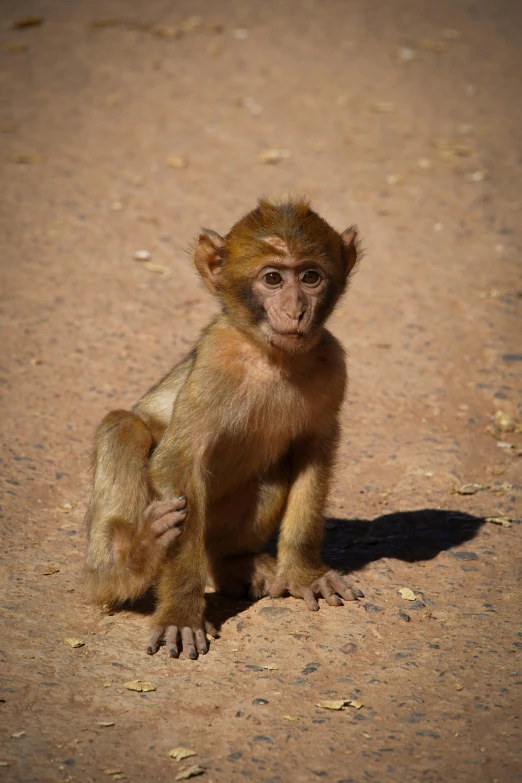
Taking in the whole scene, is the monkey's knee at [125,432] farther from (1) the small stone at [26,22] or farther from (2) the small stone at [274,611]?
(1) the small stone at [26,22]

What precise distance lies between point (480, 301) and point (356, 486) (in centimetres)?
301

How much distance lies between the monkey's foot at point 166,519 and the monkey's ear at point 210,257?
3.59 feet

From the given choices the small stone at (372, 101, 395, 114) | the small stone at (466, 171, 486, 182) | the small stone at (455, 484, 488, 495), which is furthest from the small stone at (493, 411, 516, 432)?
the small stone at (372, 101, 395, 114)

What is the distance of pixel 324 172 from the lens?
11070 mm

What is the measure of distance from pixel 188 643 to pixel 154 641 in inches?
6.5

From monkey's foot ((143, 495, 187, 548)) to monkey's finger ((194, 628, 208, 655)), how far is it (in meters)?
0.45

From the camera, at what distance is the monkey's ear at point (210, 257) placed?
4.85 m

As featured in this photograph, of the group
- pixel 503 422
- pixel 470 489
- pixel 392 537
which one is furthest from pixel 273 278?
pixel 503 422

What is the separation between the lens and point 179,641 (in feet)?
15.3

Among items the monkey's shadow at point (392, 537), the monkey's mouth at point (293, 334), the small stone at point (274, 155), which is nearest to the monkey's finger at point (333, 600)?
the monkey's shadow at point (392, 537)

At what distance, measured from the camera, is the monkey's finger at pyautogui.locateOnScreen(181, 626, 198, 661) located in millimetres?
4562

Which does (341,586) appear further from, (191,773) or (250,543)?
(191,773)

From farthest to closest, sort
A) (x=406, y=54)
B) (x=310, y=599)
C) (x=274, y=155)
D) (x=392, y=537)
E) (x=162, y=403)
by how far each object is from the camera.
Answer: (x=406, y=54)
(x=274, y=155)
(x=392, y=537)
(x=162, y=403)
(x=310, y=599)

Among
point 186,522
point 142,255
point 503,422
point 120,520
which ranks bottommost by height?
point 142,255
